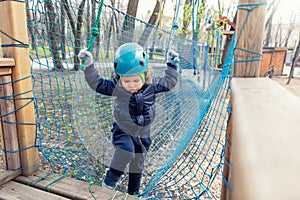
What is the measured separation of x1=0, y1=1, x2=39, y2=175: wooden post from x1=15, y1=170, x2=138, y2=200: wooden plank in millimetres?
52

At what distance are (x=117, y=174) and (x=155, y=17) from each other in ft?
11.5

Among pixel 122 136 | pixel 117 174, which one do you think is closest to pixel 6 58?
pixel 122 136

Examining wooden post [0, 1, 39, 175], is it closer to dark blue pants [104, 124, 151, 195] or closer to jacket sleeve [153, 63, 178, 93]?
dark blue pants [104, 124, 151, 195]

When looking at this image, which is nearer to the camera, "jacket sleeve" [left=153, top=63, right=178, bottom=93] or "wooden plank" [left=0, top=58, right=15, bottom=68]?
"wooden plank" [left=0, top=58, right=15, bottom=68]

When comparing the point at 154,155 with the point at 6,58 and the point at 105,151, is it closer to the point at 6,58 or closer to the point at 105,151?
the point at 105,151

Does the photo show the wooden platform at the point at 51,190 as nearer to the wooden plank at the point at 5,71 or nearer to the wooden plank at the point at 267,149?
the wooden plank at the point at 5,71

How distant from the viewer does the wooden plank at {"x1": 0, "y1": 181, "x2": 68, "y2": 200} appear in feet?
3.33

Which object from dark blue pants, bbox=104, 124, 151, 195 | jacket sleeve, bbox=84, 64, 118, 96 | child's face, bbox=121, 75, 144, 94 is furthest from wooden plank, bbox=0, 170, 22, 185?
child's face, bbox=121, 75, 144, 94

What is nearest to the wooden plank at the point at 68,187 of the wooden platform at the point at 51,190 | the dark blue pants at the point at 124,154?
the wooden platform at the point at 51,190

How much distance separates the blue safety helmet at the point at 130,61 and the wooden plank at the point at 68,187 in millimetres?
541

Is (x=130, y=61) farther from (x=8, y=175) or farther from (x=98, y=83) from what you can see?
(x=8, y=175)

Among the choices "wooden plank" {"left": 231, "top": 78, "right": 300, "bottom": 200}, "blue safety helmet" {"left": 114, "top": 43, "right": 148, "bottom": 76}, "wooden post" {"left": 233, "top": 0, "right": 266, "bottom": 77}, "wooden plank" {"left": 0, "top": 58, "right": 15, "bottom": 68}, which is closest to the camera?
"wooden plank" {"left": 231, "top": 78, "right": 300, "bottom": 200}

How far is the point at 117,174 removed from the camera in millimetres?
1278

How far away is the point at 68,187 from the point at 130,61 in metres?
0.63
